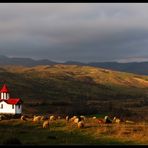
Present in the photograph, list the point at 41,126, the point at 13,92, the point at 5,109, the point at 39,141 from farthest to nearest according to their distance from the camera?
the point at 13,92, the point at 5,109, the point at 41,126, the point at 39,141

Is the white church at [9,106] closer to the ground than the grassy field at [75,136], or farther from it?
farther from it

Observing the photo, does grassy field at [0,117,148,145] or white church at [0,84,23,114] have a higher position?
white church at [0,84,23,114]

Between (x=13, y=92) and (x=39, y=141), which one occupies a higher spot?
(x=13, y=92)

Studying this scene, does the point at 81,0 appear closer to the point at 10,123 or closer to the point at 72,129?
the point at 72,129

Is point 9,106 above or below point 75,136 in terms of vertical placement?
above

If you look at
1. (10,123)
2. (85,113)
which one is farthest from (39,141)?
(85,113)

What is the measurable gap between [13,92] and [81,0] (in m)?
170

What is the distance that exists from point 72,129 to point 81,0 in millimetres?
32798

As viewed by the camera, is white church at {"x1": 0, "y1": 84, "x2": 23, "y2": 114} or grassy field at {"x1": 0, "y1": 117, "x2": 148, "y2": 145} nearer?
grassy field at {"x1": 0, "y1": 117, "x2": 148, "y2": 145}

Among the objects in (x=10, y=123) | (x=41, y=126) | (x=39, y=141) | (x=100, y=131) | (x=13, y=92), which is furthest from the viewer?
(x=13, y=92)

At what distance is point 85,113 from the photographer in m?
93.4

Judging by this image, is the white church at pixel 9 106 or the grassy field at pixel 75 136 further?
the white church at pixel 9 106

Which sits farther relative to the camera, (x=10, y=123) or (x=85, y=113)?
(x=85, y=113)

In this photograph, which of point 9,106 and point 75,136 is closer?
point 75,136
